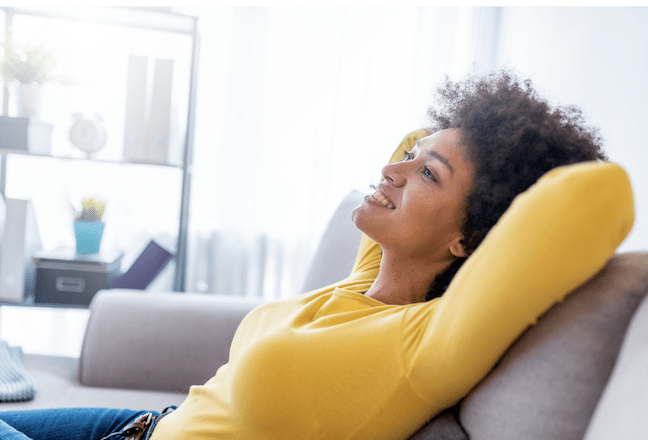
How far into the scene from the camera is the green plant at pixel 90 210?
71.9 inches

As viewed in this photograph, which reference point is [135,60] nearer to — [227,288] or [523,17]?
[227,288]

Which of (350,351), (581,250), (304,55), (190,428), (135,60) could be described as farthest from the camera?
(304,55)

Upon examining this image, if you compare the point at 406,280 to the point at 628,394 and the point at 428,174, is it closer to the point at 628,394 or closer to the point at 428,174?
the point at 428,174

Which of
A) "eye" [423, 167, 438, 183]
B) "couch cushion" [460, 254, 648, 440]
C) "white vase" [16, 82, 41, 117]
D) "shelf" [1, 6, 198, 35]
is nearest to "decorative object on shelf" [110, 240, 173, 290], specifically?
"white vase" [16, 82, 41, 117]

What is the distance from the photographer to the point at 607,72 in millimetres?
1387

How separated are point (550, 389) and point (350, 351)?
26 cm

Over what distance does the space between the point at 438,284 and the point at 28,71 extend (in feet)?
5.56

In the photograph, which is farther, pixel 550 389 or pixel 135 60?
pixel 135 60

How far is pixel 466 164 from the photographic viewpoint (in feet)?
2.75

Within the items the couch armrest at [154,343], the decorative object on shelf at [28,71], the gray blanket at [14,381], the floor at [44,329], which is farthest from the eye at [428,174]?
the floor at [44,329]

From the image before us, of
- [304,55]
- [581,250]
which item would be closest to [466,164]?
[581,250]

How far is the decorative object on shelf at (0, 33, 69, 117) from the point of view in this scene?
→ 1731mm

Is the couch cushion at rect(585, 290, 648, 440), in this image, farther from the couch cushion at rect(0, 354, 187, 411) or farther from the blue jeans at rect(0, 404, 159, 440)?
the couch cushion at rect(0, 354, 187, 411)

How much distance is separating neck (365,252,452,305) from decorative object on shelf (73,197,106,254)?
4.41ft
